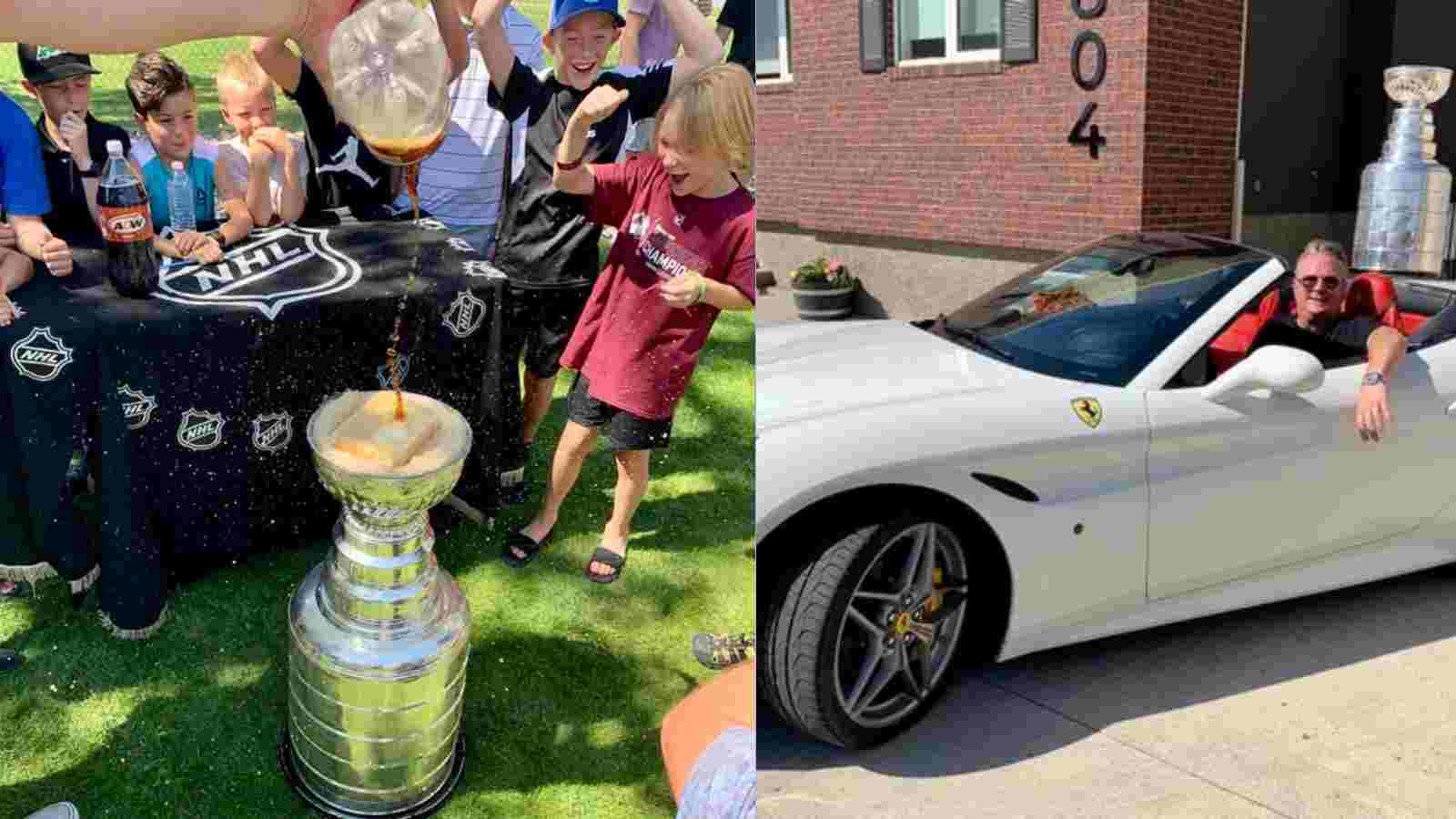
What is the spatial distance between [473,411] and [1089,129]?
6.28 m

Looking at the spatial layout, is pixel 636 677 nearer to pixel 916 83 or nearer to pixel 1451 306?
pixel 1451 306

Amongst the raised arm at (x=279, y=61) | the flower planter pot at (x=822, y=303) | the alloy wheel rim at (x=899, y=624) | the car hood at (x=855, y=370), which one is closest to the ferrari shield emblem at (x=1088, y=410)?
the car hood at (x=855, y=370)

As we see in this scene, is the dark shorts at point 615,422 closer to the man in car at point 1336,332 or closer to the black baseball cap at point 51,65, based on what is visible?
the black baseball cap at point 51,65

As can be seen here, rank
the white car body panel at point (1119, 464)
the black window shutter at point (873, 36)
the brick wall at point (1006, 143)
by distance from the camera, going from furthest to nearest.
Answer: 1. the brick wall at point (1006, 143)
2. the black window shutter at point (873, 36)
3. the white car body panel at point (1119, 464)

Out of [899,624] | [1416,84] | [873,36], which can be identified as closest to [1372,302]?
[899,624]

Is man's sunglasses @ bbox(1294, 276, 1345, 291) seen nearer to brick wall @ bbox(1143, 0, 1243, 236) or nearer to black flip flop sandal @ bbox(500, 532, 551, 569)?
black flip flop sandal @ bbox(500, 532, 551, 569)

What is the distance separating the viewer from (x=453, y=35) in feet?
4.72

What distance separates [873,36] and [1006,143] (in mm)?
1179

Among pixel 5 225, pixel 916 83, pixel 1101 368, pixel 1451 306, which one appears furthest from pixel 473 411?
pixel 916 83

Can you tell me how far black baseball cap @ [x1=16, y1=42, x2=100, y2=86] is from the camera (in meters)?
1.28

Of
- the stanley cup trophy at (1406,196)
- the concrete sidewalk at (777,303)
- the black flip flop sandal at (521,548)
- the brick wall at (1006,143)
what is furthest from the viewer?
the stanley cup trophy at (1406,196)

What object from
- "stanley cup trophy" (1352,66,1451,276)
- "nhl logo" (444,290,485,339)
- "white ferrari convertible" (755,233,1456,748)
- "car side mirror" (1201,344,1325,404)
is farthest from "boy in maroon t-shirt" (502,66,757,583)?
"stanley cup trophy" (1352,66,1451,276)

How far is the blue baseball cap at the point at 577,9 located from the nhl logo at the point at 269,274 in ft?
1.27

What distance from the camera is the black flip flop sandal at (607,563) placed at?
66.2 inches
